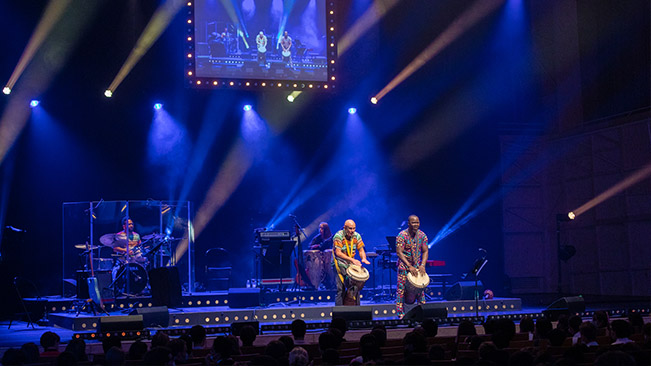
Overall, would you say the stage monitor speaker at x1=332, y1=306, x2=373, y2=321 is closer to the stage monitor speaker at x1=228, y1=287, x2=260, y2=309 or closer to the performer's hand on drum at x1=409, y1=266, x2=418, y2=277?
the performer's hand on drum at x1=409, y1=266, x2=418, y2=277

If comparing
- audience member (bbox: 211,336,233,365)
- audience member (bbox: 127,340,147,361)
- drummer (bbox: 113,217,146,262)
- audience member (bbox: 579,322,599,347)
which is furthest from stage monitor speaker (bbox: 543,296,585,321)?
drummer (bbox: 113,217,146,262)

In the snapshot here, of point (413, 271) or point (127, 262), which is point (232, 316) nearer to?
point (127, 262)

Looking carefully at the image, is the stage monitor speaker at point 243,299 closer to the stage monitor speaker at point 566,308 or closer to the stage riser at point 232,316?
the stage riser at point 232,316

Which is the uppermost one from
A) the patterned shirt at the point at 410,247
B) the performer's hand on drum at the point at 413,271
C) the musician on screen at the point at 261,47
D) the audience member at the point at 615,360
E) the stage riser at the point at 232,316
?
the musician on screen at the point at 261,47

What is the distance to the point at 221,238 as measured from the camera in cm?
1755

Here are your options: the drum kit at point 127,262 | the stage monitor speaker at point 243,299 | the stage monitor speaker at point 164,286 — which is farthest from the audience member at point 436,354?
the drum kit at point 127,262

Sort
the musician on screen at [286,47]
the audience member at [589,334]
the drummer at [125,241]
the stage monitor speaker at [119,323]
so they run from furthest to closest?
the musician on screen at [286,47], the drummer at [125,241], the stage monitor speaker at [119,323], the audience member at [589,334]

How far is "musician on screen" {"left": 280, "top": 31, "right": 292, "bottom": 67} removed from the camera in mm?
16297

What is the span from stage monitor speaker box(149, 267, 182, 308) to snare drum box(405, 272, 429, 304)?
436 centimetres

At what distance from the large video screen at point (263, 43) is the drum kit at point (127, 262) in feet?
13.0

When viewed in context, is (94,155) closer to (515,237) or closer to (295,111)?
(295,111)

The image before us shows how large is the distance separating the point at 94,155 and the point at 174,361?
11577mm

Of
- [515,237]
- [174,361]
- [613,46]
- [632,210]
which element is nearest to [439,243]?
[515,237]

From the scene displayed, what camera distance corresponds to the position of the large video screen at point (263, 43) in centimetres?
1588
